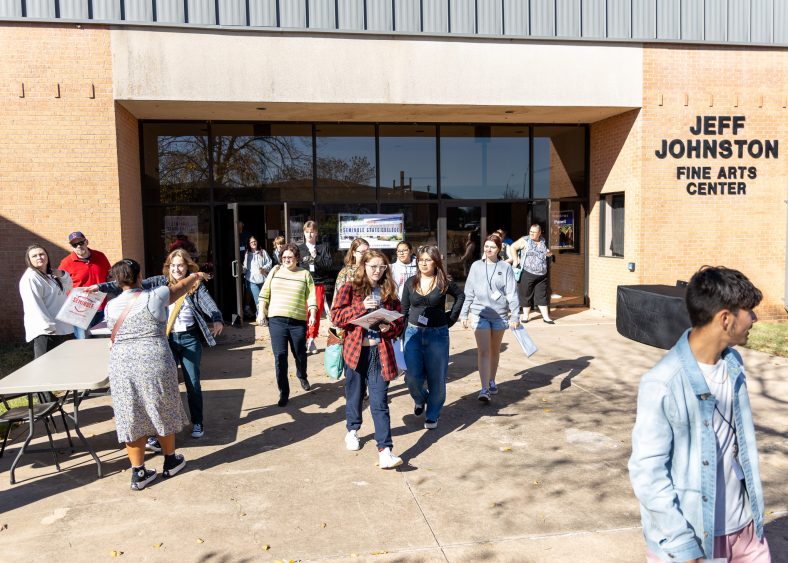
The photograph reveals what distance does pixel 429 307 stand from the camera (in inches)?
253

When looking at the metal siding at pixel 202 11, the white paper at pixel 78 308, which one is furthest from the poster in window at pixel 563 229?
the white paper at pixel 78 308

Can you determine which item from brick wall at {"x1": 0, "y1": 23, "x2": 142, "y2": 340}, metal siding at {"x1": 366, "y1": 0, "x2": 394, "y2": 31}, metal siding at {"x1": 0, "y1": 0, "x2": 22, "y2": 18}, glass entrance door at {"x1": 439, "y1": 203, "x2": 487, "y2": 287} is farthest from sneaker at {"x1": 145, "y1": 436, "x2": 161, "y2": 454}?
glass entrance door at {"x1": 439, "y1": 203, "x2": 487, "y2": 287}

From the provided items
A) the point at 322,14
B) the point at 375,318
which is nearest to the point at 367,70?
the point at 322,14

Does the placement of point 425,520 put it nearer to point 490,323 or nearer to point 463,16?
point 490,323

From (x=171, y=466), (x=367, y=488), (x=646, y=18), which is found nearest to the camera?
(x=367, y=488)

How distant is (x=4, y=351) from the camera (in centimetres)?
1027

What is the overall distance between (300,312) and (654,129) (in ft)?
27.8

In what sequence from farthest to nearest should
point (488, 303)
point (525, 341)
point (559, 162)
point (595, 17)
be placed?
point (559, 162), point (595, 17), point (525, 341), point (488, 303)

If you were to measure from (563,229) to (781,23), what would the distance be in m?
5.69

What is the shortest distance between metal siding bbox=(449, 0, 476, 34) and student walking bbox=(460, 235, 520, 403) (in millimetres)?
5962

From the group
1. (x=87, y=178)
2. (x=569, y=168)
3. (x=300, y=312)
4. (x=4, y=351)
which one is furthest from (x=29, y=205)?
(x=569, y=168)

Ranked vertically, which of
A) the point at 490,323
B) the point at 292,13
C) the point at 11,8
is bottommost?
the point at 490,323

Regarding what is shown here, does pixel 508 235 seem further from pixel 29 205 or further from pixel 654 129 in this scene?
pixel 29 205

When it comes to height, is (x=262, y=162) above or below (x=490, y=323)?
above
